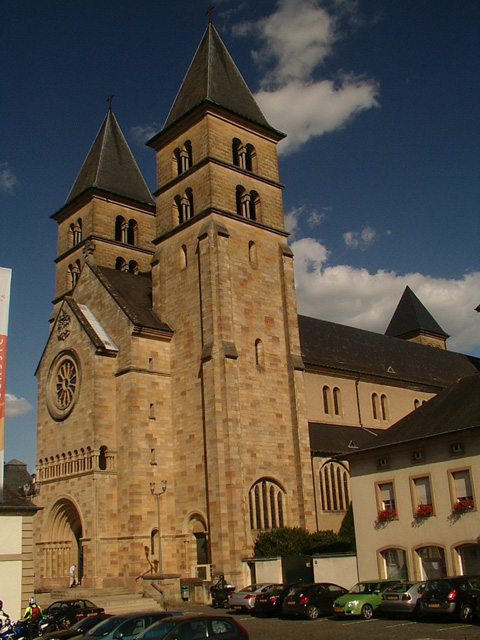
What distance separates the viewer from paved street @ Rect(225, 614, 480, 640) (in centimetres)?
1845

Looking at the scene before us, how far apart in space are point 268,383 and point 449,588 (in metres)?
17.7

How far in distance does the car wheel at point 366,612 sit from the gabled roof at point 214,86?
27.7 metres

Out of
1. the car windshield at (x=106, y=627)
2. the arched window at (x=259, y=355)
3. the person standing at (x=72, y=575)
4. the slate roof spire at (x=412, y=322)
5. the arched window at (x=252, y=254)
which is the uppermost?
the slate roof spire at (x=412, y=322)

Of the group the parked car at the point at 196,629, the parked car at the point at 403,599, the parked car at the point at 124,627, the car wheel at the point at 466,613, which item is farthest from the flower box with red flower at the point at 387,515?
the parked car at the point at 196,629

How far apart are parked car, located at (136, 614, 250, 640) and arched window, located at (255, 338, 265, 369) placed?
22.4 metres

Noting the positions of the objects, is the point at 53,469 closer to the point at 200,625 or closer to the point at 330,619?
the point at 330,619

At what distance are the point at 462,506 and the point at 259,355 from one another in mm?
14467

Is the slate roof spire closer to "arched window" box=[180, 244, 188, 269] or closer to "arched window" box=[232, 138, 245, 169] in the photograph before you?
"arched window" box=[232, 138, 245, 169]

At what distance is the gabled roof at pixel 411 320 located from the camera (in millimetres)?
71812

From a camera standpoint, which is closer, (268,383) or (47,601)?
(47,601)

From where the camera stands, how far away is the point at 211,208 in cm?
3828

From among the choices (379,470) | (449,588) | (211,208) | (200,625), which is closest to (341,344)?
(211,208)

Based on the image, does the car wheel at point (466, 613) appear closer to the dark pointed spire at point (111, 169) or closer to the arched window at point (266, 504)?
the arched window at point (266, 504)

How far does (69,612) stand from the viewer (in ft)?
79.4
